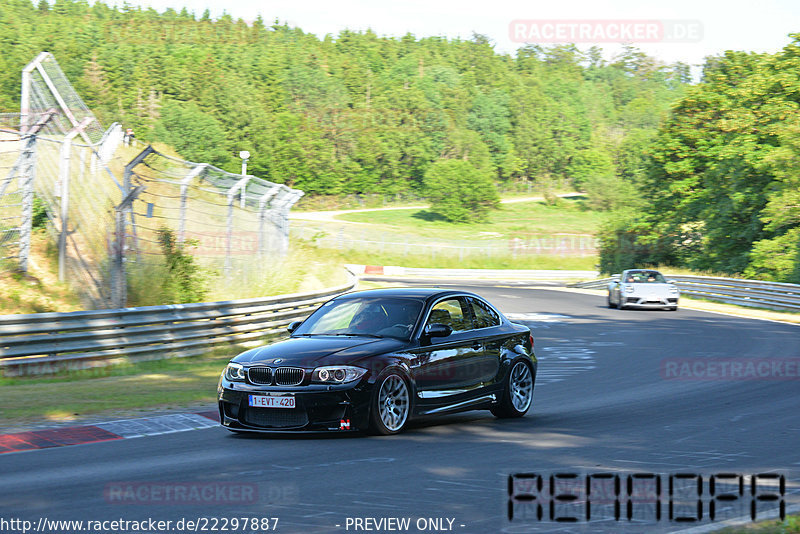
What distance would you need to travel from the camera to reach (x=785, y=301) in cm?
3175

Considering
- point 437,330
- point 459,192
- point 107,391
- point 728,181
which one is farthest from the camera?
point 459,192

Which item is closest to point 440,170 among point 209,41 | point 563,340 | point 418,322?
point 209,41

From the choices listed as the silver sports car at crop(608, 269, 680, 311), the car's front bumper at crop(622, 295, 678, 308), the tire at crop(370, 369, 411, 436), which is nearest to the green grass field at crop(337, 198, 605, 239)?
the silver sports car at crop(608, 269, 680, 311)

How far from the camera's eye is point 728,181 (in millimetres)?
46031

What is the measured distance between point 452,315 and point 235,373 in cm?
258

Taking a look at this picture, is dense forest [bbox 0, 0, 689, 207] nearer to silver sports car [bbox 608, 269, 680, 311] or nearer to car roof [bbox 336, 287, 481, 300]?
silver sports car [bbox 608, 269, 680, 311]

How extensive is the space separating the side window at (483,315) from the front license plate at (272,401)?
107 inches

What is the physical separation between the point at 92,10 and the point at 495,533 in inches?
7179

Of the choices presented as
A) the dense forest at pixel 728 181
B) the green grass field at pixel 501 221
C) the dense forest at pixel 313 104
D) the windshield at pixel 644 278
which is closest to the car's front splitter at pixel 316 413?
the windshield at pixel 644 278

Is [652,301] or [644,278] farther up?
[644,278]

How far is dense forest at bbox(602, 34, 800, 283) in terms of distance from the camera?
3950 centimetres

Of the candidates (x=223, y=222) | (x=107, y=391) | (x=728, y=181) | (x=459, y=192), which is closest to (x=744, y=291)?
(x=728, y=181)

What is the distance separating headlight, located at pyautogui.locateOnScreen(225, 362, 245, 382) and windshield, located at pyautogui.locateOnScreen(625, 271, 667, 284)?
25067 mm

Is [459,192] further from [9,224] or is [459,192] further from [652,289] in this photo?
[9,224]
